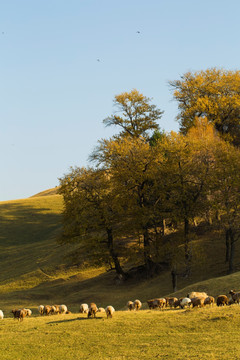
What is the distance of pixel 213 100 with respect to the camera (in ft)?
296

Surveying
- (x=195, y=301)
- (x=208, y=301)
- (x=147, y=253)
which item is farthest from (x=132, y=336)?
(x=147, y=253)

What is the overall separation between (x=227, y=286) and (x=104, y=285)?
2804cm

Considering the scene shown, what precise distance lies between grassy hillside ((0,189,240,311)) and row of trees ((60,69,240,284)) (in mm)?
2743

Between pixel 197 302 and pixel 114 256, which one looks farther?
pixel 114 256

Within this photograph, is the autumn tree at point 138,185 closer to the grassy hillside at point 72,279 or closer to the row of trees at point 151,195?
the row of trees at point 151,195

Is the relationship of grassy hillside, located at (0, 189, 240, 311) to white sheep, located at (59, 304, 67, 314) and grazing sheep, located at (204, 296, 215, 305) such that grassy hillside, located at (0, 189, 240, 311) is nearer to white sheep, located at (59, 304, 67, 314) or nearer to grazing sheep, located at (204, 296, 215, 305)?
grazing sheep, located at (204, 296, 215, 305)

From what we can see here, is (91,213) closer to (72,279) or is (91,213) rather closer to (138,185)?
(138,185)

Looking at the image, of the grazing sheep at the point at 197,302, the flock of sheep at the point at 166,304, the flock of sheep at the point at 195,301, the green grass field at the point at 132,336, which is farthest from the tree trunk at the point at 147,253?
the green grass field at the point at 132,336

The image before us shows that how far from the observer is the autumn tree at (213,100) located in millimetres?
87938

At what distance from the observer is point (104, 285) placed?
6725 centimetres

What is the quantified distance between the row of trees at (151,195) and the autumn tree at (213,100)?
74.2 ft

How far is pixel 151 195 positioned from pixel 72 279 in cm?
1866

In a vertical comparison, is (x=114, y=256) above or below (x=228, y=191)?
below

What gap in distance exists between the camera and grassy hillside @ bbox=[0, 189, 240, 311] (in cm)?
5738
